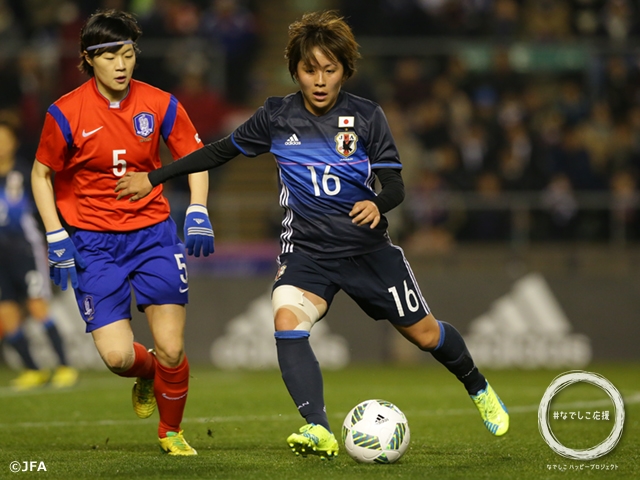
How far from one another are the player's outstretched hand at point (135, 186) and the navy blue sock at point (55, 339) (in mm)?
5734

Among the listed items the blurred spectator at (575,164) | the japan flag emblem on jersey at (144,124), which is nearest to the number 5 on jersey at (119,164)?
the japan flag emblem on jersey at (144,124)

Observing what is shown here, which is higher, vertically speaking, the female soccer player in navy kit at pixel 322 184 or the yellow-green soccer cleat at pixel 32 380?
the female soccer player in navy kit at pixel 322 184

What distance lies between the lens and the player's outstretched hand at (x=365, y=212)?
5.34 m

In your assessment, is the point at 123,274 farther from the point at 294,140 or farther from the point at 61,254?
the point at 294,140

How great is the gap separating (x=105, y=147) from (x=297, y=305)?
4.64 feet

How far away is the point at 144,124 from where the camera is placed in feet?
20.0

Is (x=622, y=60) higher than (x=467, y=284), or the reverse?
(x=622, y=60)

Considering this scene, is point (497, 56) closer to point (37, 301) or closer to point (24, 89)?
point (24, 89)

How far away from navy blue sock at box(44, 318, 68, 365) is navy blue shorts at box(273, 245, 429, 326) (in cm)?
586

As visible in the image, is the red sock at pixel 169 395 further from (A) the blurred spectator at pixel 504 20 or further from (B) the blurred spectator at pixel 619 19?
(B) the blurred spectator at pixel 619 19

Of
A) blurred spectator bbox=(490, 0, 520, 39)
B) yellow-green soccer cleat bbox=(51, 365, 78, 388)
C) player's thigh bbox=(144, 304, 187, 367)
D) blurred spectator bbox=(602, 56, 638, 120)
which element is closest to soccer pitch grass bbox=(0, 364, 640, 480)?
yellow-green soccer cleat bbox=(51, 365, 78, 388)

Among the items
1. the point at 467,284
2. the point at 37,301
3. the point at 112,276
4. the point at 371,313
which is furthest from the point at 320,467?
the point at 467,284

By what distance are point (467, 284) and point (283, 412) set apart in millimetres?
5131

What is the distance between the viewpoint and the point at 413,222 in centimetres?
1345
